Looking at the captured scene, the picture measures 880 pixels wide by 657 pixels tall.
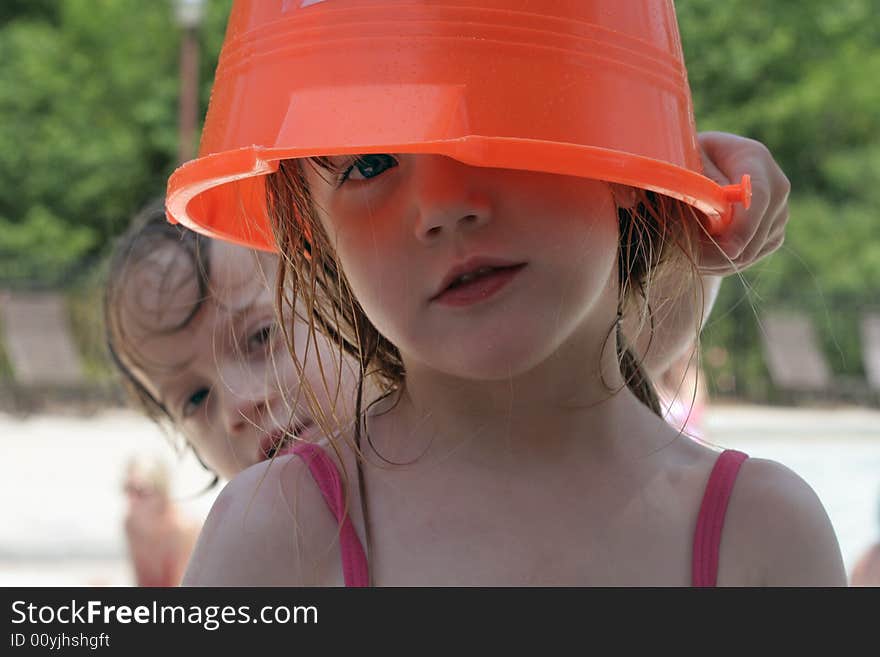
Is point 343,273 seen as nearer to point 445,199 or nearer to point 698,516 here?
point 445,199

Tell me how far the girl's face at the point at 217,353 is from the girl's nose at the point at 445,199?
55 centimetres

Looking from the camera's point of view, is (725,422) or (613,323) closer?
(613,323)

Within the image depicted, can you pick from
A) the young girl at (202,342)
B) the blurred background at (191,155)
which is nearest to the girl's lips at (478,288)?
the young girl at (202,342)

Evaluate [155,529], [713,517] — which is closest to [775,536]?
[713,517]

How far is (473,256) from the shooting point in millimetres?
1062

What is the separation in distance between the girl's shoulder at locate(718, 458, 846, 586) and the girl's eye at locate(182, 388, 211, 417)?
941 millimetres

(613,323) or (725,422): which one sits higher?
(725,422)

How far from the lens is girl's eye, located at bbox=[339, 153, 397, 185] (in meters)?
1.10

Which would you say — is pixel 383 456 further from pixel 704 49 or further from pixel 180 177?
pixel 704 49

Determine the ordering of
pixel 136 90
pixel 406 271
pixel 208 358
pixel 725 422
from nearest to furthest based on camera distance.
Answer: pixel 406 271 → pixel 208 358 → pixel 725 422 → pixel 136 90

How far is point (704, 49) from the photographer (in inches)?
703

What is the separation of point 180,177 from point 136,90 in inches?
739
